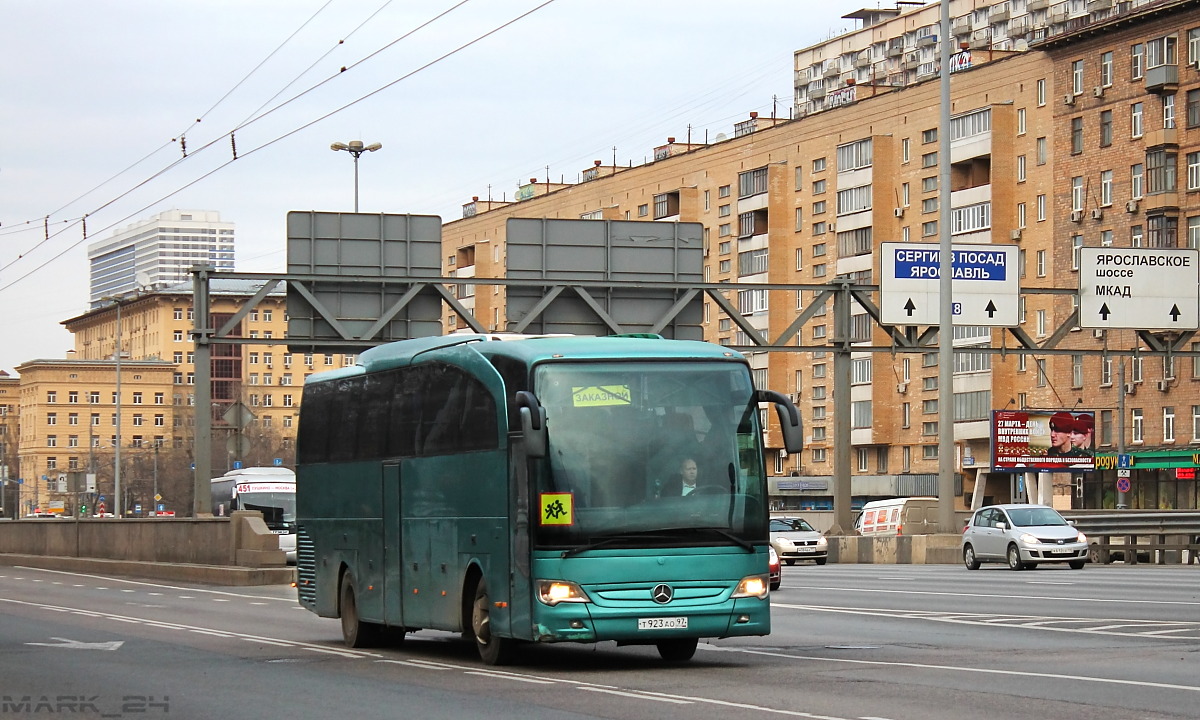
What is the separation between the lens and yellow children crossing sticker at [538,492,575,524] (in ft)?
49.4

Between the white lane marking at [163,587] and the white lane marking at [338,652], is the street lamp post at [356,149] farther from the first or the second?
the white lane marking at [338,652]

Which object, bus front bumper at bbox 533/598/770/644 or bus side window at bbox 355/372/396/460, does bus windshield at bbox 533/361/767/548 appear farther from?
bus side window at bbox 355/372/396/460

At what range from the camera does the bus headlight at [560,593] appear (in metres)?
14.9

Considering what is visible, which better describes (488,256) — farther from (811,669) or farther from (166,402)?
(811,669)

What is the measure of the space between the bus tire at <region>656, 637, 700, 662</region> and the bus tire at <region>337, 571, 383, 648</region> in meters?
4.03

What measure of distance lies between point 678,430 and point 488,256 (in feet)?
390

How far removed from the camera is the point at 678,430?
50.6 feet

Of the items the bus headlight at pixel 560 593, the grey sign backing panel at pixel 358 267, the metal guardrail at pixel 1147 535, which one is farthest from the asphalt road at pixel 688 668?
the metal guardrail at pixel 1147 535

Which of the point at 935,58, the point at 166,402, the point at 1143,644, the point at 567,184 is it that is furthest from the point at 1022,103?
the point at 166,402

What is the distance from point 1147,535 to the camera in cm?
4391

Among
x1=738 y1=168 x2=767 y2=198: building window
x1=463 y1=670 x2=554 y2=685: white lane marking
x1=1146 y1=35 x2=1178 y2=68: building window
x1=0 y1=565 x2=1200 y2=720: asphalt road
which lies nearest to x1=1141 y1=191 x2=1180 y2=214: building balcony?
x1=1146 y1=35 x2=1178 y2=68: building window

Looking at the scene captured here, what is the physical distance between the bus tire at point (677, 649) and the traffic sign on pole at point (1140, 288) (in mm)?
32652

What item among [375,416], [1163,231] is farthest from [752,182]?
[375,416]

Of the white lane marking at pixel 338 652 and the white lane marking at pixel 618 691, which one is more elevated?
the white lane marking at pixel 618 691
